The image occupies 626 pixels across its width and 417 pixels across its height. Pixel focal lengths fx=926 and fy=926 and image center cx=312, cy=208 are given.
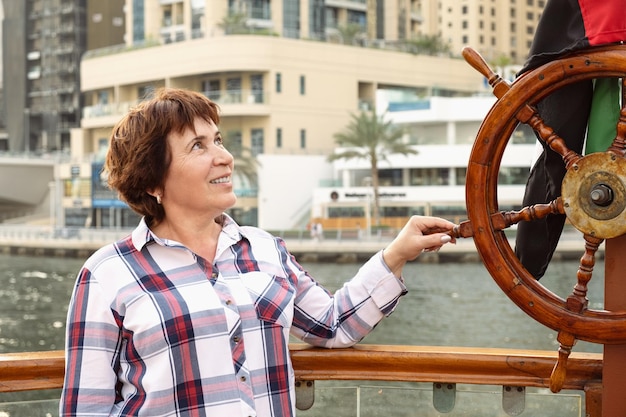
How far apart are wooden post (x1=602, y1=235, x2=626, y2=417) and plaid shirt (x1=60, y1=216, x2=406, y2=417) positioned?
628 mm

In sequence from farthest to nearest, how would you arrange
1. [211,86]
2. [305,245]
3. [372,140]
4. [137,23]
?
[137,23], [211,86], [372,140], [305,245]

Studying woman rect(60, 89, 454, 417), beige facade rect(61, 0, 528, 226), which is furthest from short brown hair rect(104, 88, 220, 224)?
Answer: beige facade rect(61, 0, 528, 226)

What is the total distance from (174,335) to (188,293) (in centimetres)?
9

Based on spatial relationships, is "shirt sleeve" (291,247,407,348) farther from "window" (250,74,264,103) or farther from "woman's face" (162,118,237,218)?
"window" (250,74,264,103)

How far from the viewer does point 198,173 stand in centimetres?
184

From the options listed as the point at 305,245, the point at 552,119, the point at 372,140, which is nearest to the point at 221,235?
the point at 552,119

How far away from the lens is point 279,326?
6.05 ft

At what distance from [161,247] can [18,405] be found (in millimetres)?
569

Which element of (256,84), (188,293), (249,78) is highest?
(249,78)

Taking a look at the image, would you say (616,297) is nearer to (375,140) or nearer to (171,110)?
(171,110)

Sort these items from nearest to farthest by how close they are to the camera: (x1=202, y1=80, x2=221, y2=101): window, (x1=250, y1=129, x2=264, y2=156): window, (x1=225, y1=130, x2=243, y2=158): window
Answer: (x1=225, y1=130, x2=243, y2=158): window
(x1=250, y1=129, x2=264, y2=156): window
(x1=202, y1=80, x2=221, y2=101): window

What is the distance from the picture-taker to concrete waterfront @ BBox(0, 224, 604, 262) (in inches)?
1363

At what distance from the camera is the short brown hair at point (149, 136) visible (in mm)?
1813

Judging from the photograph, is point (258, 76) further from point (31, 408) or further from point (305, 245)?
point (31, 408)
